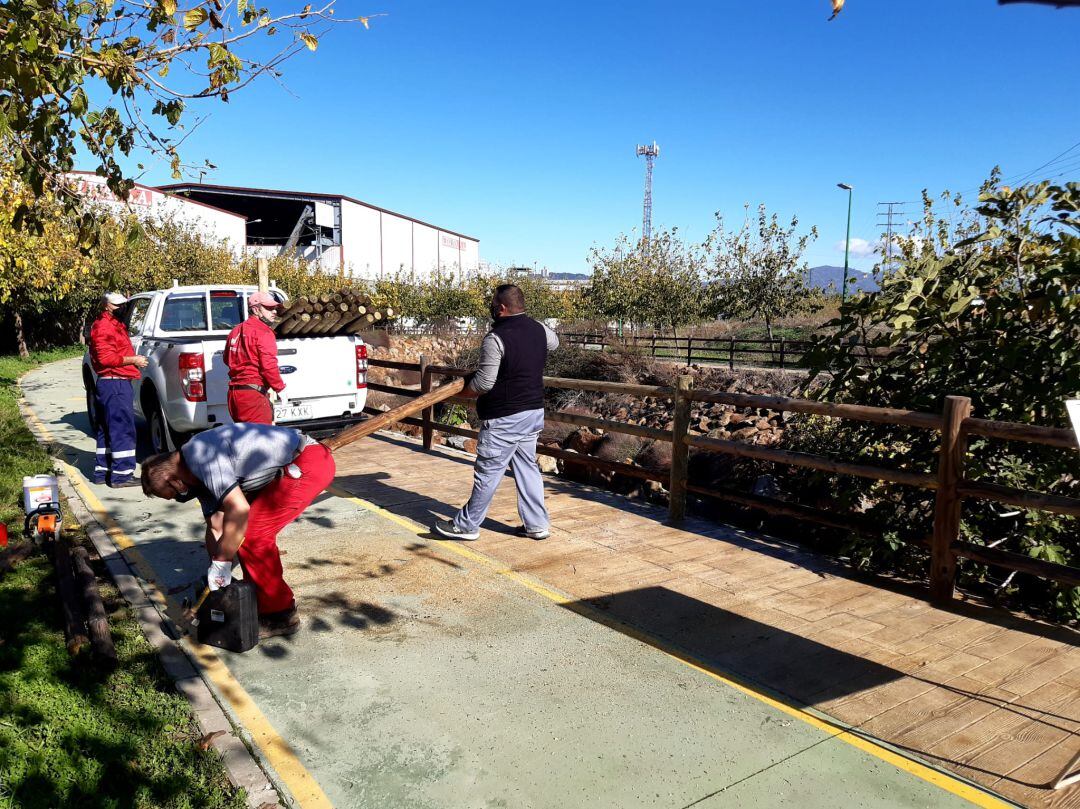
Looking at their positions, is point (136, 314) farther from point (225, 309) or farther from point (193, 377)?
point (193, 377)

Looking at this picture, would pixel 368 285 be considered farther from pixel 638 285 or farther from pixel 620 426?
pixel 620 426

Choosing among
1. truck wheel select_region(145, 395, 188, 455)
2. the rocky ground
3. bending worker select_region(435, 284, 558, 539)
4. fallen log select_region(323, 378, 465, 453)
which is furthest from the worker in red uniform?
the rocky ground

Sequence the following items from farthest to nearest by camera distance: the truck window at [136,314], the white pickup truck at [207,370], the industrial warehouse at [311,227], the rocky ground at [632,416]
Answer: the industrial warehouse at [311,227]
the truck window at [136,314]
the rocky ground at [632,416]
the white pickup truck at [207,370]

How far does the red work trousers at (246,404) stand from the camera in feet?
23.4

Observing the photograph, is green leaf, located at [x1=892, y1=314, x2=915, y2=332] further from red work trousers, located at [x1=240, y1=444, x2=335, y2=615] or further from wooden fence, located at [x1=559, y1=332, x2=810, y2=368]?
wooden fence, located at [x1=559, y1=332, x2=810, y2=368]

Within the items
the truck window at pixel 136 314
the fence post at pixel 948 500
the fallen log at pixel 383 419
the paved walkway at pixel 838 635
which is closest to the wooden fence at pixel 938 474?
the fence post at pixel 948 500

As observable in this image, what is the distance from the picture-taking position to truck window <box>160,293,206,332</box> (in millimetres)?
9422

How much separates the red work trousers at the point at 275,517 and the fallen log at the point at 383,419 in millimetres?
377

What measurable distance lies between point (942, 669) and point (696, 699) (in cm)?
135

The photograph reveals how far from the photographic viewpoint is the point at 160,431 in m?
8.81

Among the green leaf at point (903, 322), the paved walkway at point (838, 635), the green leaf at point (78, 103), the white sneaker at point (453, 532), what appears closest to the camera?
the paved walkway at point (838, 635)

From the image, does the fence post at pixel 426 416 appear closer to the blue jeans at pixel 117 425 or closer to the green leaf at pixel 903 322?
the blue jeans at pixel 117 425

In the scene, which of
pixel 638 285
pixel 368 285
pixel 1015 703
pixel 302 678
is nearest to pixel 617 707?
pixel 302 678

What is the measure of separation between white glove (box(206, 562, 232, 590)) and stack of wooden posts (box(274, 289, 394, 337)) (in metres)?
4.66
